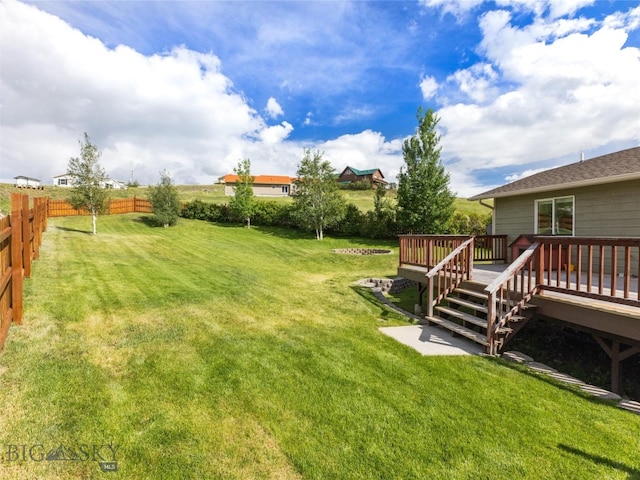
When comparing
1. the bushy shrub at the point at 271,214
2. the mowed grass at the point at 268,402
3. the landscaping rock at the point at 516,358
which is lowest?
the landscaping rock at the point at 516,358

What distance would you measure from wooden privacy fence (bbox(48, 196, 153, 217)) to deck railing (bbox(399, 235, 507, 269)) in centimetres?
2437

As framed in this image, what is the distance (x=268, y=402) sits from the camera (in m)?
3.25

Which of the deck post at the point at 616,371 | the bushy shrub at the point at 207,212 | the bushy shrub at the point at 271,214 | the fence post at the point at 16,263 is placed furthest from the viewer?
the bushy shrub at the point at 207,212

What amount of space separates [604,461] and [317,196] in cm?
1991

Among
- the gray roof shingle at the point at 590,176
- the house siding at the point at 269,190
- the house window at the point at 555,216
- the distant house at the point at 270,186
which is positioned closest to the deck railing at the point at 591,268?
the house window at the point at 555,216

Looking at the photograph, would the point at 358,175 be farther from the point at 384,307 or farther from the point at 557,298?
the point at 557,298

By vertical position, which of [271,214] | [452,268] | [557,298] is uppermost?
[271,214]

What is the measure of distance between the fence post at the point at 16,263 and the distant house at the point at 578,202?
1041 cm

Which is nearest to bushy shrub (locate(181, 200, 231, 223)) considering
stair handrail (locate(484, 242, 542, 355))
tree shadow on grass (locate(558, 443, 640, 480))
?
stair handrail (locate(484, 242, 542, 355))

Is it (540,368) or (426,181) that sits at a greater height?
(426,181)

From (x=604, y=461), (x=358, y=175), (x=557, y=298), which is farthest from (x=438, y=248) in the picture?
(x=358, y=175)

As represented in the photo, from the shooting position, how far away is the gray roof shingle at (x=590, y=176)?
7.18 meters

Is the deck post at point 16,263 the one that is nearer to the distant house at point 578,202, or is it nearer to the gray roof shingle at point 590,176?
the distant house at point 578,202

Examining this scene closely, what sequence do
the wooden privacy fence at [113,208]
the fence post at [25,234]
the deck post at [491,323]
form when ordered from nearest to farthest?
the deck post at [491,323], the fence post at [25,234], the wooden privacy fence at [113,208]
